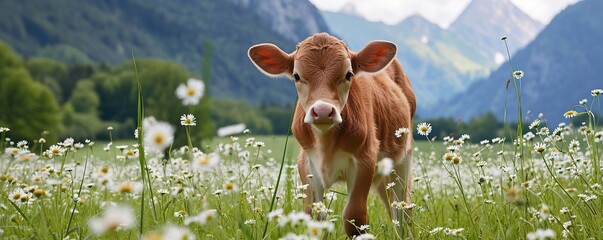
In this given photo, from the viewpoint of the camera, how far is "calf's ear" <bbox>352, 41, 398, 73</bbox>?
4.98m

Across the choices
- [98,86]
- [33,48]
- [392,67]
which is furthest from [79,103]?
[33,48]

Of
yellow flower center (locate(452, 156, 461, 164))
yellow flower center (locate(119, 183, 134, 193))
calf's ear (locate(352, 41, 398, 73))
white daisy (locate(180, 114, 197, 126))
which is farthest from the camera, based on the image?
calf's ear (locate(352, 41, 398, 73))

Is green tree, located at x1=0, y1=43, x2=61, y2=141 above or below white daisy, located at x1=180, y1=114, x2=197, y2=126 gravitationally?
above

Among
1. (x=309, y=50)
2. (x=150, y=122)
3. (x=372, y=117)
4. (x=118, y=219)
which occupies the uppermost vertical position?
(x=309, y=50)

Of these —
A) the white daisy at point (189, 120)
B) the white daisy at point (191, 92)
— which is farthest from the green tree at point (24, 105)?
the white daisy at point (191, 92)

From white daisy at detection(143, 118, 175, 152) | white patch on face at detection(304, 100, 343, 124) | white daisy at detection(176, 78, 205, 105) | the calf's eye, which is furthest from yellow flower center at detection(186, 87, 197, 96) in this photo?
the calf's eye

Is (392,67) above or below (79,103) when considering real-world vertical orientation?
below

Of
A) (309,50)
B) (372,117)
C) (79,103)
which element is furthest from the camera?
(79,103)

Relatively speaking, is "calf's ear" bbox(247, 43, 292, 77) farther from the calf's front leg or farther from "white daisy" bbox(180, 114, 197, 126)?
"white daisy" bbox(180, 114, 197, 126)

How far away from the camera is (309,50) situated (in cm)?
470

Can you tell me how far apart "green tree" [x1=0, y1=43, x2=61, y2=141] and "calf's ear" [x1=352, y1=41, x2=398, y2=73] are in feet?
153

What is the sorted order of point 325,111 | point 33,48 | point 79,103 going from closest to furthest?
1. point 325,111
2. point 79,103
3. point 33,48

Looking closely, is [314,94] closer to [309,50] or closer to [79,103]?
[309,50]

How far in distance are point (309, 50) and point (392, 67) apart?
2385mm
